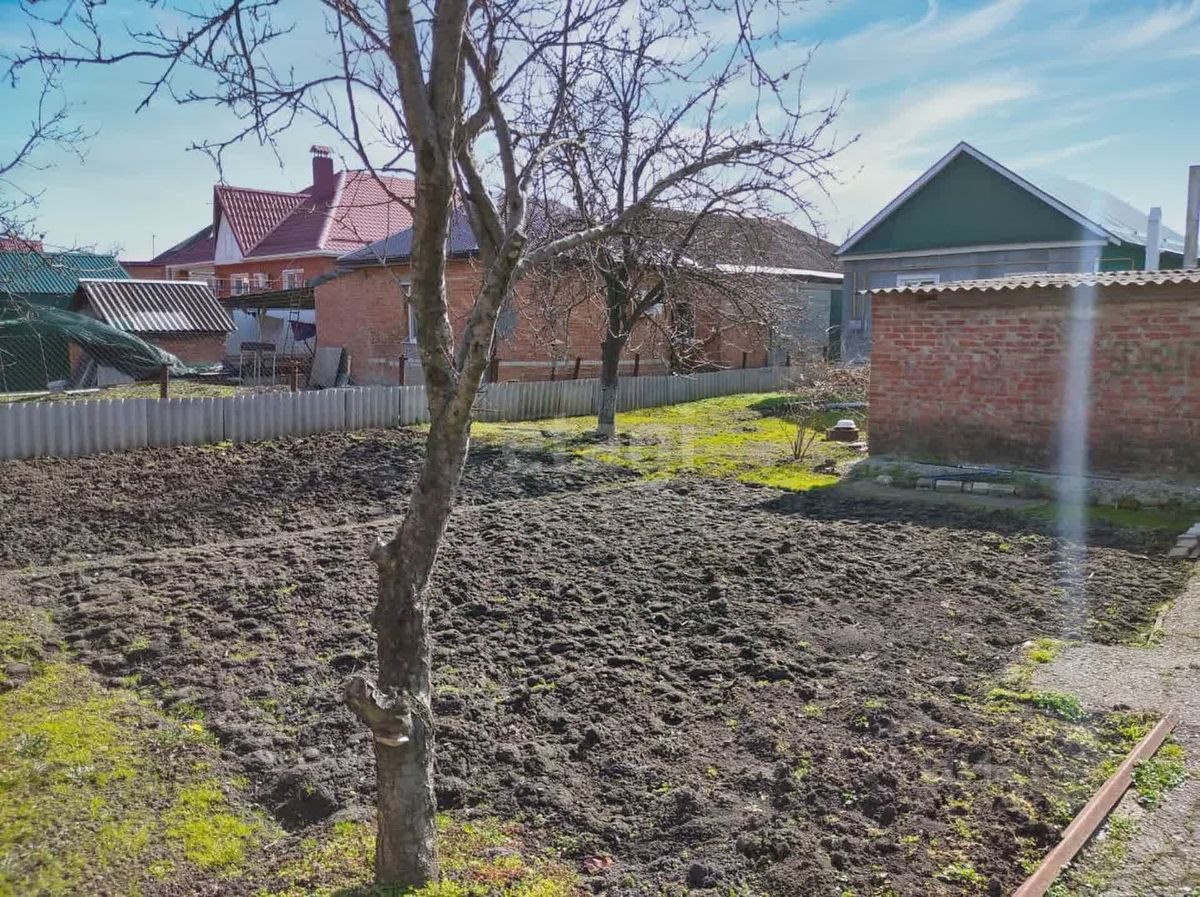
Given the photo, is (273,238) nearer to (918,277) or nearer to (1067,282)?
(918,277)

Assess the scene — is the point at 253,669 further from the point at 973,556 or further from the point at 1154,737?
the point at 973,556

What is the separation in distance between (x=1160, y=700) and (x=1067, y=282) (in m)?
7.60

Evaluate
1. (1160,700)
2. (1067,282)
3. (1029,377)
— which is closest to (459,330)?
(1029,377)

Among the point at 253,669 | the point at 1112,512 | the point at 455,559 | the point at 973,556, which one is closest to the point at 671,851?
the point at 253,669

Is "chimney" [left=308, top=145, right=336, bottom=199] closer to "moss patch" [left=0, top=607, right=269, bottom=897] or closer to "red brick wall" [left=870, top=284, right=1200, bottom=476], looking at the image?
"red brick wall" [left=870, top=284, right=1200, bottom=476]

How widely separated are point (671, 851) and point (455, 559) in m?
4.35

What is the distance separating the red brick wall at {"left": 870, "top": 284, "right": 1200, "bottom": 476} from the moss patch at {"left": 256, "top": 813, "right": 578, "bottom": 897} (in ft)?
31.3

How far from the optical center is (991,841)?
3.31 m

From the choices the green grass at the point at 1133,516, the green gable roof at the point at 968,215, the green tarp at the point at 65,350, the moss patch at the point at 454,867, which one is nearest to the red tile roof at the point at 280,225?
the green tarp at the point at 65,350

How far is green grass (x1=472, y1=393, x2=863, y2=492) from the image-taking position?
1235cm

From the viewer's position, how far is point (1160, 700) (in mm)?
4660

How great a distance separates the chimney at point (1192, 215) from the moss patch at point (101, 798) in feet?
63.7

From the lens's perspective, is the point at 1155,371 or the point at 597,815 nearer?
the point at 597,815

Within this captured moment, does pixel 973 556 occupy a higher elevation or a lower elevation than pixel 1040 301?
lower
